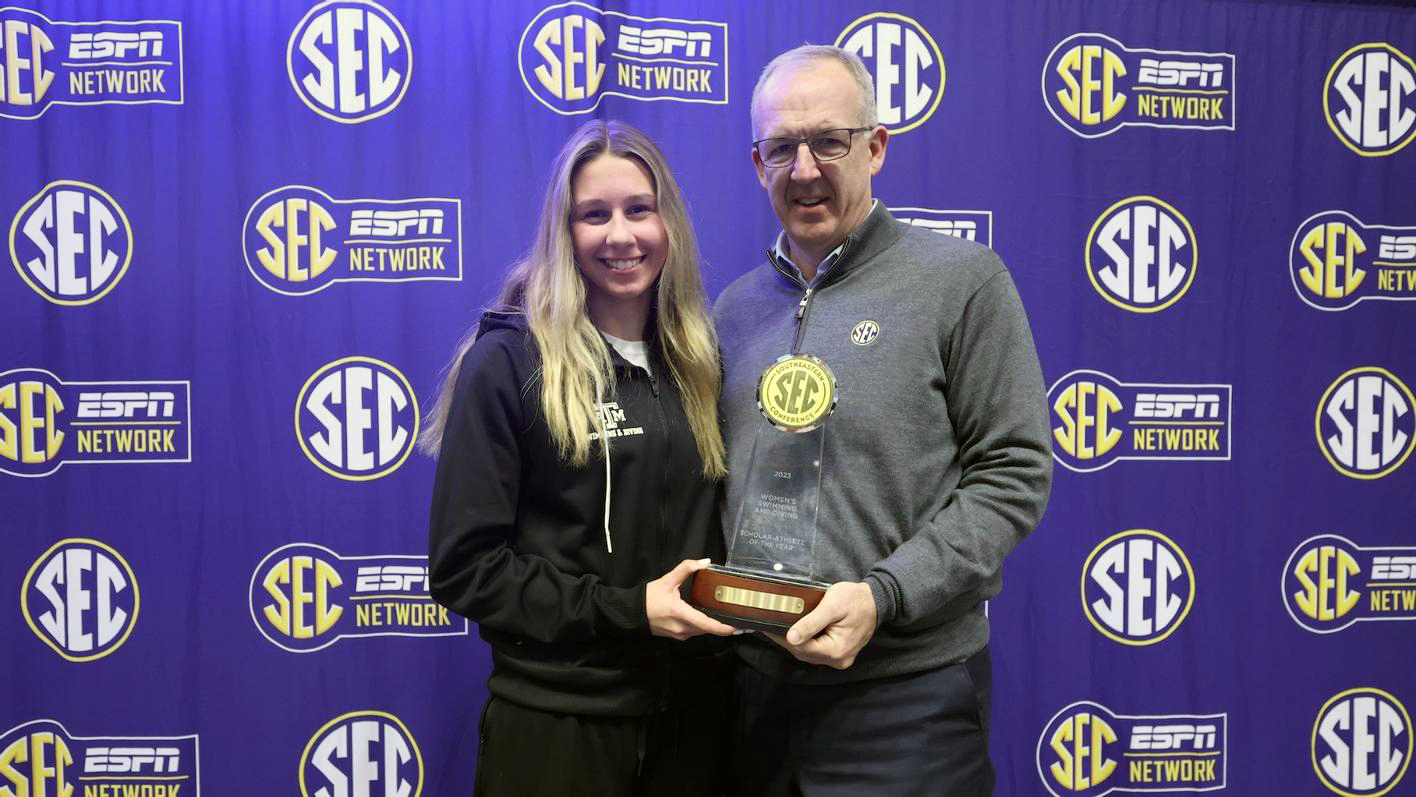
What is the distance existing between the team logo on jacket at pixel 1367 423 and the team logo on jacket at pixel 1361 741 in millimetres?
600

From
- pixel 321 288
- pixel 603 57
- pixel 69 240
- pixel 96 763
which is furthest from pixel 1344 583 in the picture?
pixel 69 240

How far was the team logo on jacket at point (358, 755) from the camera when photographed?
2160mm

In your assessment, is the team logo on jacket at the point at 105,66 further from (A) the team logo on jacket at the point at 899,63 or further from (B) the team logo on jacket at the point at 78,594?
(A) the team logo on jacket at the point at 899,63

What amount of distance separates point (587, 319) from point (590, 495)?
0.92 feet

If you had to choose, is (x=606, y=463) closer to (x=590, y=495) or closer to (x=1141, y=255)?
(x=590, y=495)

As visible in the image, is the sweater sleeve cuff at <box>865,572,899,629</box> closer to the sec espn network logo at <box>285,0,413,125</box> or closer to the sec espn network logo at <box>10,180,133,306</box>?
the sec espn network logo at <box>285,0,413,125</box>

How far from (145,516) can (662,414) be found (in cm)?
150

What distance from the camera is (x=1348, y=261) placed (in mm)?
2320

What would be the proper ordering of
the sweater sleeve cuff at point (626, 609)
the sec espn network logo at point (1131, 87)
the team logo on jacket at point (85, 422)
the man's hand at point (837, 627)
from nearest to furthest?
1. the man's hand at point (837, 627)
2. the sweater sleeve cuff at point (626, 609)
3. the team logo on jacket at point (85, 422)
4. the sec espn network logo at point (1131, 87)

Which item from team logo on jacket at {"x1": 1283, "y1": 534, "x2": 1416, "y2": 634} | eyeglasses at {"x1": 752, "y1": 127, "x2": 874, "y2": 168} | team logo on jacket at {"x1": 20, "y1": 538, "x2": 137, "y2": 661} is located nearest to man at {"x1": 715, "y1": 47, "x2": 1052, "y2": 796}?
eyeglasses at {"x1": 752, "y1": 127, "x2": 874, "y2": 168}

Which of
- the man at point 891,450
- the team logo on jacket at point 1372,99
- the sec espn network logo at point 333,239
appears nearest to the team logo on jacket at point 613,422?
the man at point 891,450

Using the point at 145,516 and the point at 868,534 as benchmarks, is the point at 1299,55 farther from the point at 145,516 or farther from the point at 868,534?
the point at 145,516

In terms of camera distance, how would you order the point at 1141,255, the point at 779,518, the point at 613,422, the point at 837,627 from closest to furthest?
the point at 837,627
the point at 779,518
the point at 613,422
the point at 1141,255

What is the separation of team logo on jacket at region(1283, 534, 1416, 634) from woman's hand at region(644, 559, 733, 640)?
1833 mm
